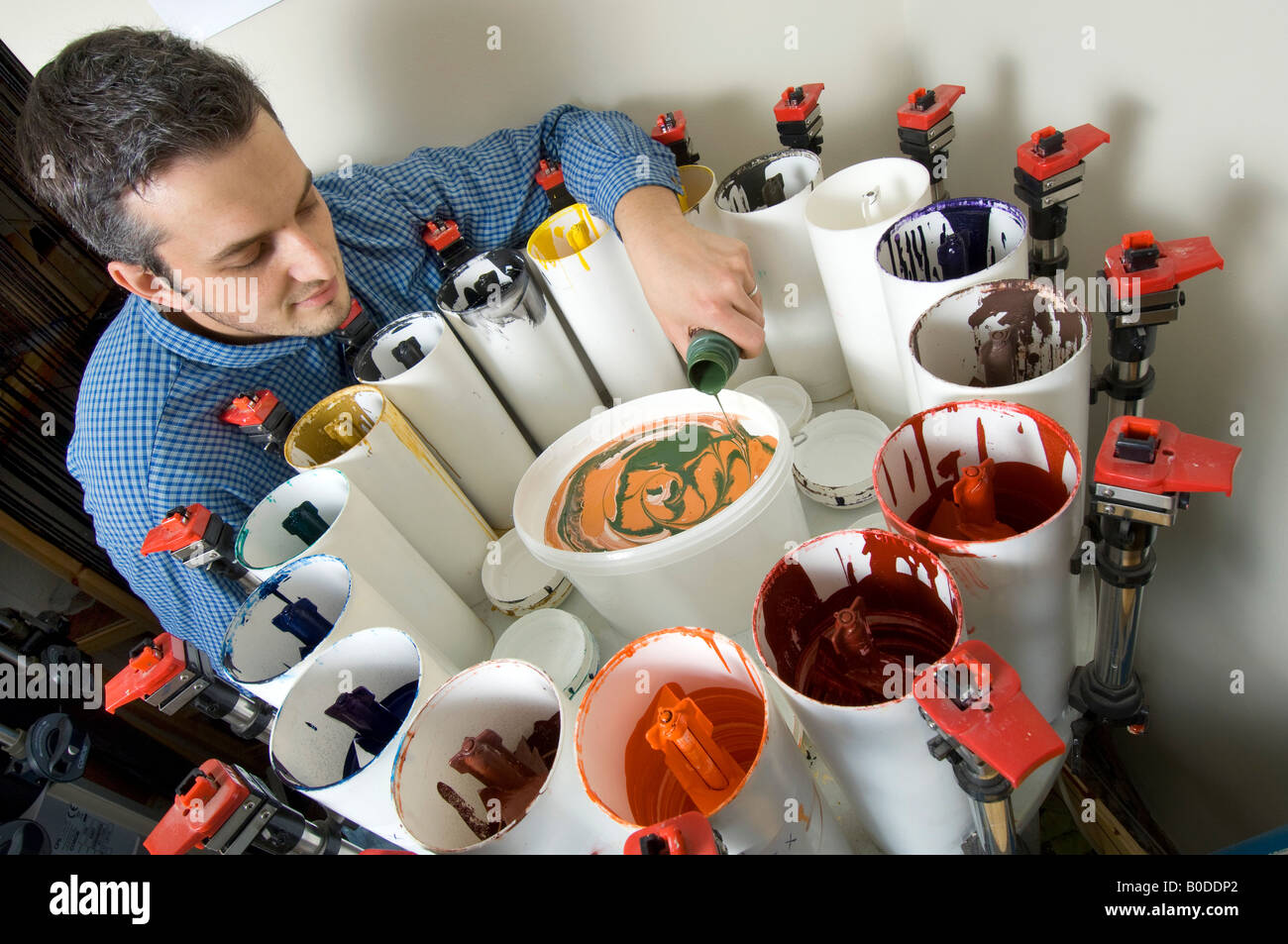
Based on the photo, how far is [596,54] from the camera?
126cm

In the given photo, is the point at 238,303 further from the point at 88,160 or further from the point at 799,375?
the point at 799,375

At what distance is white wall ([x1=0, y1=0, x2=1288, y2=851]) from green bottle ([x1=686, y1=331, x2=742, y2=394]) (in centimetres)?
48

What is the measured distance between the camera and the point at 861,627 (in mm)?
609

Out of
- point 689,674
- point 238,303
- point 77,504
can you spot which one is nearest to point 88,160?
point 238,303

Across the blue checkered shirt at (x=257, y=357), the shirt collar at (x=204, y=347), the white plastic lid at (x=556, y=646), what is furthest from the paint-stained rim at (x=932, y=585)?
the shirt collar at (x=204, y=347)

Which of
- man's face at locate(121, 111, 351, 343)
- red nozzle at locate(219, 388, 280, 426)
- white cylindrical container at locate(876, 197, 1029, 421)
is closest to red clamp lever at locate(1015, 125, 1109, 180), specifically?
white cylindrical container at locate(876, 197, 1029, 421)

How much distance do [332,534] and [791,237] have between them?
0.69m

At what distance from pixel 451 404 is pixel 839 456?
0.54 meters

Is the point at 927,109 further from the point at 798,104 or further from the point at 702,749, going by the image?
the point at 702,749

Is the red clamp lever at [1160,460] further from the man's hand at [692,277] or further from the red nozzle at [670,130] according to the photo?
the red nozzle at [670,130]

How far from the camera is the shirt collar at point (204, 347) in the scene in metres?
1.04

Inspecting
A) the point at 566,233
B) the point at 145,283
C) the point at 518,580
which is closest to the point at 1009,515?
the point at 518,580

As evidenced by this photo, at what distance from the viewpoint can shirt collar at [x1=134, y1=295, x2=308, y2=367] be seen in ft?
3.40

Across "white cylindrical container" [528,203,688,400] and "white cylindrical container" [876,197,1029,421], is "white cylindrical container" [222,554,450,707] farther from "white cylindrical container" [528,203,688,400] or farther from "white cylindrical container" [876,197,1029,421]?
"white cylindrical container" [876,197,1029,421]
